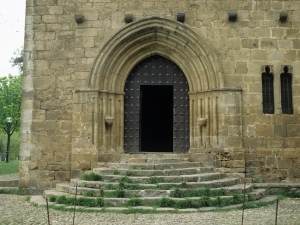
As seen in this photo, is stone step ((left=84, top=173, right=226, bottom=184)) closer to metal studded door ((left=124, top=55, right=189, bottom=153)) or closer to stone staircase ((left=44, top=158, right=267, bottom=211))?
stone staircase ((left=44, top=158, right=267, bottom=211))

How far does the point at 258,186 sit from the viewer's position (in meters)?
8.44

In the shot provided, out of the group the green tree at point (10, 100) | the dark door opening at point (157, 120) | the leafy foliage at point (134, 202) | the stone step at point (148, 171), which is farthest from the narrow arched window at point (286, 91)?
the green tree at point (10, 100)

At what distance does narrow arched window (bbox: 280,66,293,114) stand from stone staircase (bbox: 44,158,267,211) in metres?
2.26

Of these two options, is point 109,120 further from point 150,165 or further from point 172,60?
point 172,60

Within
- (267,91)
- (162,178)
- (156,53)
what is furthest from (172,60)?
(162,178)

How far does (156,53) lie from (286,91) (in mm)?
3512

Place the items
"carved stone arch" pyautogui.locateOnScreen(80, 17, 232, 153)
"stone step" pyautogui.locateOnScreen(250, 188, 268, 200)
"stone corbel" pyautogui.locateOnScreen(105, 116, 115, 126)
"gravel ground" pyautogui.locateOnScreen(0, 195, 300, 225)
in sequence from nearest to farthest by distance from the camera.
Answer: "gravel ground" pyautogui.locateOnScreen(0, 195, 300, 225) < "stone step" pyautogui.locateOnScreen(250, 188, 268, 200) < "carved stone arch" pyautogui.locateOnScreen(80, 17, 232, 153) < "stone corbel" pyautogui.locateOnScreen(105, 116, 115, 126)

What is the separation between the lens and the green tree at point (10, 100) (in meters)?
26.0

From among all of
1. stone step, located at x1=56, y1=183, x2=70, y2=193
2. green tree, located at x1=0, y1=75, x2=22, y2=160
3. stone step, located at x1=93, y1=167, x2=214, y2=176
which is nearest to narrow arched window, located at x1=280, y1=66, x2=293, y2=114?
stone step, located at x1=93, y1=167, x2=214, y2=176

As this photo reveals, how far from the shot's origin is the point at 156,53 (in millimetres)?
9773

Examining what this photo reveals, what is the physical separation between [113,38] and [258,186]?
198 inches

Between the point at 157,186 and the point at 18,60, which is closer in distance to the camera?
the point at 157,186

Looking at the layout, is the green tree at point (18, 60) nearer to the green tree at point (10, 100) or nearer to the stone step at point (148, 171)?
the green tree at point (10, 100)

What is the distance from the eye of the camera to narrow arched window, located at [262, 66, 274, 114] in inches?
360
